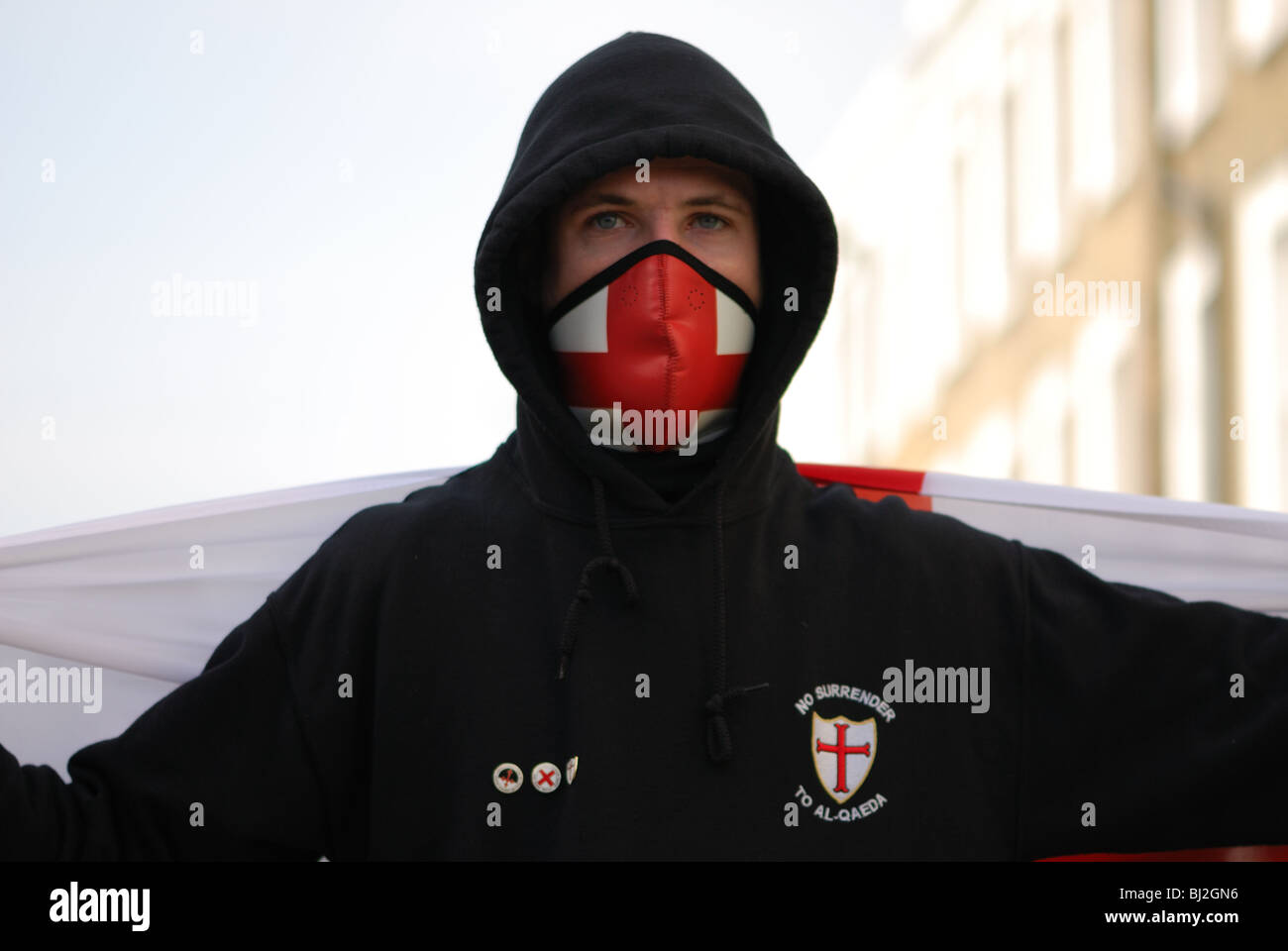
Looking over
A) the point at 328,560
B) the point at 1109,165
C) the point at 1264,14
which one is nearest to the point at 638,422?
the point at 328,560

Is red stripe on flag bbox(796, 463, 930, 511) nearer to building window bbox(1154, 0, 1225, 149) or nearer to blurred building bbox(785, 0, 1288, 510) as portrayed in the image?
blurred building bbox(785, 0, 1288, 510)

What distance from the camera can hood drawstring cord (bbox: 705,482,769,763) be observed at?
9.64 feet

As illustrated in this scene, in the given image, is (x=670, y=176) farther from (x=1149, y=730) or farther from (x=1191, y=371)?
(x=1191, y=371)

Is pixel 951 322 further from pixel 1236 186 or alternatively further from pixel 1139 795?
pixel 1139 795

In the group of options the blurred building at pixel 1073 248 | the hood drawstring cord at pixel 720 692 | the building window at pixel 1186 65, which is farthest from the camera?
the building window at pixel 1186 65

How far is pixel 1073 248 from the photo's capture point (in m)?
19.4

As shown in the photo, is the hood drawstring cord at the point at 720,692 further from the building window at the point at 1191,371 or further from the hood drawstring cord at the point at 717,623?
the building window at the point at 1191,371

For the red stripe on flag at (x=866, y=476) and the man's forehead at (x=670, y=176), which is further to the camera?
the red stripe on flag at (x=866, y=476)

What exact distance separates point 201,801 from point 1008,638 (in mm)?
1599

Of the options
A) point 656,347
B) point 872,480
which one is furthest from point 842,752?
point 872,480

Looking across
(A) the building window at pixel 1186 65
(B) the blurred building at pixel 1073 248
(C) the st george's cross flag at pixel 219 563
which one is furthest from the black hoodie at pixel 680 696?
(A) the building window at pixel 1186 65

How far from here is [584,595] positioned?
303cm

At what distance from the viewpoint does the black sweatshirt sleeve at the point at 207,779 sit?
3.00 meters

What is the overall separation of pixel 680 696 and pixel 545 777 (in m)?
0.29
